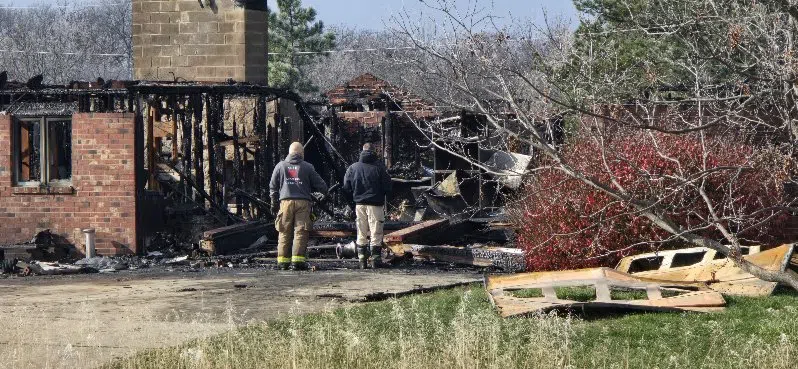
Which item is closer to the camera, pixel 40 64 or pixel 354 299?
pixel 354 299

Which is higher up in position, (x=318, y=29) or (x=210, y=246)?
(x=318, y=29)

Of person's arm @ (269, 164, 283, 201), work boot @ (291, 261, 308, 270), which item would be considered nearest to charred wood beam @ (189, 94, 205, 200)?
person's arm @ (269, 164, 283, 201)

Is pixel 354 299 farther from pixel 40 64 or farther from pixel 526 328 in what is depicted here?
pixel 40 64

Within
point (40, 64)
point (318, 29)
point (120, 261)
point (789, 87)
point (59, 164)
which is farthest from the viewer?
point (40, 64)

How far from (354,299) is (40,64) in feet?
263

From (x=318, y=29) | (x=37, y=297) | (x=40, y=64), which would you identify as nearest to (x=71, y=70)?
(x=40, y=64)

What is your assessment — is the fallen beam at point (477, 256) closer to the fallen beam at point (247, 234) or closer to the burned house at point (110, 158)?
the fallen beam at point (247, 234)

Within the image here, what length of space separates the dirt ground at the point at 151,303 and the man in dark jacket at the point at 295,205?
41cm

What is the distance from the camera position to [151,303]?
43.6 ft

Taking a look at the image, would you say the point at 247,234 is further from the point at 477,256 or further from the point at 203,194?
the point at 477,256

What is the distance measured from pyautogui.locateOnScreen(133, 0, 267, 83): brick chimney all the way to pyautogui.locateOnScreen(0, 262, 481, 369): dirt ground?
10.2 m

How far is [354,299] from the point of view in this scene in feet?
44.0

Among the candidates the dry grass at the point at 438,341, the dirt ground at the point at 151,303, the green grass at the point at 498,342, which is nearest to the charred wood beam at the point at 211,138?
the dirt ground at the point at 151,303

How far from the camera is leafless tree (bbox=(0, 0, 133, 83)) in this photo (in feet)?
290
